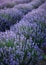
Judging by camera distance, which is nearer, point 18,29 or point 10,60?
point 10,60

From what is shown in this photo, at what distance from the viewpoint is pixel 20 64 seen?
2898 mm

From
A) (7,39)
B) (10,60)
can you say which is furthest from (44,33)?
(10,60)

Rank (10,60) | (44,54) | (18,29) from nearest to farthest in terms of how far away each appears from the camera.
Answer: (10,60), (18,29), (44,54)

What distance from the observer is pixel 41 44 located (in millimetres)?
4195

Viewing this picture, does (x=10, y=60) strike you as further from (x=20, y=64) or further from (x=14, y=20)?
(x=14, y=20)

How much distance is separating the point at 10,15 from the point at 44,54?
236 cm

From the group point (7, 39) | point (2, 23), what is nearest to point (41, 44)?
point (7, 39)

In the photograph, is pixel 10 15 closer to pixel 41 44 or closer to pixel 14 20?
pixel 14 20

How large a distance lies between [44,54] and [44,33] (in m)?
0.47

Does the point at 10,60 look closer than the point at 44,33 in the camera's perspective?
Yes

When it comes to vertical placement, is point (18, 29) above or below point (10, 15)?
above

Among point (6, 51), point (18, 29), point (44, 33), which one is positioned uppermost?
point (6, 51)

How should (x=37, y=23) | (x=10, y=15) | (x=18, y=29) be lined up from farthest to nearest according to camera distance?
(x=10, y=15), (x=37, y=23), (x=18, y=29)

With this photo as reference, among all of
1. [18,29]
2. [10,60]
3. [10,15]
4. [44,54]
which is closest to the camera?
[10,60]
